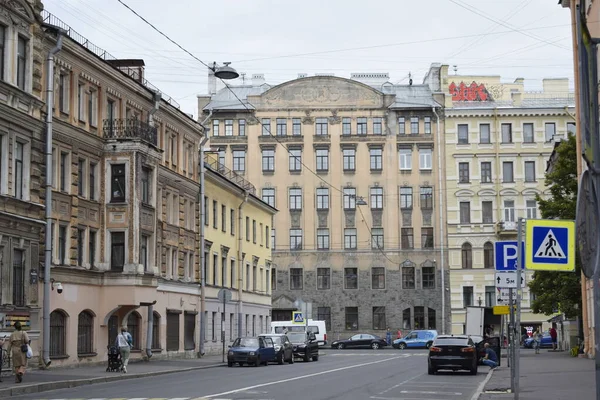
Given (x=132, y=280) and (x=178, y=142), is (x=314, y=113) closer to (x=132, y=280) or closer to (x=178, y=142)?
(x=178, y=142)

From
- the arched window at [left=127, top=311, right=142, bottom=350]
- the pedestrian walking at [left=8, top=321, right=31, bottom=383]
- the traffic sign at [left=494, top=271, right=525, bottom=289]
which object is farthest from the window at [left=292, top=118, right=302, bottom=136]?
the traffic sign at [left=494, top=271, right=525, bottom=289]

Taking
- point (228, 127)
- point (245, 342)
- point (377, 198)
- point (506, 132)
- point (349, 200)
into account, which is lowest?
point (245, 342)

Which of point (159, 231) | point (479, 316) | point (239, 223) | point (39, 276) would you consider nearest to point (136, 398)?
point (39, 276)

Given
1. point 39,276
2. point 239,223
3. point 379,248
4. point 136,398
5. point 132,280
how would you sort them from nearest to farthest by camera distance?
1. point 136,398
2. point 39,276
3. point 132,280
4. point 239,223
5. point 379,248

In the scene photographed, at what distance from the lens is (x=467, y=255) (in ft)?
263

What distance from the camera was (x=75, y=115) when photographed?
36.4 metres

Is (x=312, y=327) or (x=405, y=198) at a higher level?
(x=405, y=198)

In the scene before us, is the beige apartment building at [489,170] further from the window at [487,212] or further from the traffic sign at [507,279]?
the traffic sign at [507,279]

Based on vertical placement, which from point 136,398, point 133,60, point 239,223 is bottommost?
point 136,398

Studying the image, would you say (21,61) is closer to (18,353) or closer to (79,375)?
(79,375)

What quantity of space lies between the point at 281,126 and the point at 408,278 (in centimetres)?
1634

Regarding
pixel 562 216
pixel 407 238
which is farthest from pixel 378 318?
pixel 562 216

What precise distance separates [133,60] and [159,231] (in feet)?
25.8

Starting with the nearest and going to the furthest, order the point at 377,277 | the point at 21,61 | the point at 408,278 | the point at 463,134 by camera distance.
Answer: the point at 21,61 < the point at 408,278 < the point at 377,277 < the point at 463,134
